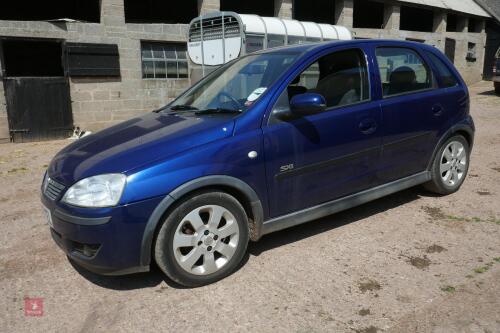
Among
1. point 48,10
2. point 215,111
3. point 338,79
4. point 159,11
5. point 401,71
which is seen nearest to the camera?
point 215,111

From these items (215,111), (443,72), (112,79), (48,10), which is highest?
(48,10)

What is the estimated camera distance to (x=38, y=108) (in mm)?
9445

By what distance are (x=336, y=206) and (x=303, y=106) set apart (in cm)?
96

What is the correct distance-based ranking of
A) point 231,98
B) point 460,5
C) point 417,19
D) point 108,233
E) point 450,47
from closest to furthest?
1. point 108,233
2. point 231,98
3. point 450,47
4. point 460,5
5. point 417,19

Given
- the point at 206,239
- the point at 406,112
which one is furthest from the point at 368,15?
the point at 206,239

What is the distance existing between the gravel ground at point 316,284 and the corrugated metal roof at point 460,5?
1659 cm

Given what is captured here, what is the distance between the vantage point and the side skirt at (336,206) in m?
3.33

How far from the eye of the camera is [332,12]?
18.3 metres

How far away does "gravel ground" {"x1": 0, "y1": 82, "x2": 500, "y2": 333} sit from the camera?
8.66 ft

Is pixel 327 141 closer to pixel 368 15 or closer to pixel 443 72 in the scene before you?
pixel 443 72

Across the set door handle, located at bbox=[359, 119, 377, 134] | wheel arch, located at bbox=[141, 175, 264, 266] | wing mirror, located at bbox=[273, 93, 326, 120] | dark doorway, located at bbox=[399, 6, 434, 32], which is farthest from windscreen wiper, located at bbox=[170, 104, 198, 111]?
dark doorway, located at bbox=[399, 6, 434, 32]

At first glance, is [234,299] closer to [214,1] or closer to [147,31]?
[147,31]

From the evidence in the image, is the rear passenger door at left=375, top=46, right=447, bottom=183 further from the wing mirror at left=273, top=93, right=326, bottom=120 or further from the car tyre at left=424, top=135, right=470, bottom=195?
the wing mirror at left=273, top=93, right=326, bottom=120

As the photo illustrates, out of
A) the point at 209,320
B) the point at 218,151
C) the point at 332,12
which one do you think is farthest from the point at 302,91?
the point at 332,12
